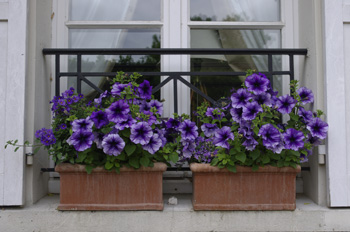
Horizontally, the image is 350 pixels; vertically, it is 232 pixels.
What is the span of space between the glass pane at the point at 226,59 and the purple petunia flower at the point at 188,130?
492 mm

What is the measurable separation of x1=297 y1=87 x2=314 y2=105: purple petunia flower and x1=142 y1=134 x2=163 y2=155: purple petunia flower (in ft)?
3.16

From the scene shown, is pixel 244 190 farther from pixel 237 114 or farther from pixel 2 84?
pixel 2 84

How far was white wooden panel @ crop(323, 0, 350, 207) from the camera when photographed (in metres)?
2.38

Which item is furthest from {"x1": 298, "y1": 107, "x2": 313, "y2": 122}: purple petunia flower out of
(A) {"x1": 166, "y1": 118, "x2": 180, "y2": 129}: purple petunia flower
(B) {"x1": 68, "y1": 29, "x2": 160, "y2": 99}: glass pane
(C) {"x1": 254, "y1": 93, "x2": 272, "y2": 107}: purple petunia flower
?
(B) {"x1": 68, "y1": 29, "x2": 160, "y2": 99}: glass pane

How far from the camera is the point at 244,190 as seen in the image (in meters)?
2.31

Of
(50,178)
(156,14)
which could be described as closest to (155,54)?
(156,14)

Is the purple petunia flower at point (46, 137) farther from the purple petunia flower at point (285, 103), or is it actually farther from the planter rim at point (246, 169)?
the purple petunia flower at point (285, 103)

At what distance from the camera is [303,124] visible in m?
2.41

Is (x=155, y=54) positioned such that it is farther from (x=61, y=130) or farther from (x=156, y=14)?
(x=61, y=130)

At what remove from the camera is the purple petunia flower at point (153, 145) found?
221cm

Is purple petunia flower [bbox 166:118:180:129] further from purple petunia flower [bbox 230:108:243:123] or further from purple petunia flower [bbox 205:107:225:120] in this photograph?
purple petunia flower [bbox 230:108:243:123]

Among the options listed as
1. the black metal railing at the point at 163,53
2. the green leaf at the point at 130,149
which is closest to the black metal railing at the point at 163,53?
the black metal railing at the point at 163,53

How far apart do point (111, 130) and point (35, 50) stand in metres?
0.79

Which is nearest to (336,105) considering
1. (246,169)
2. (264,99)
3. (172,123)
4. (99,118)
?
(264,99)
